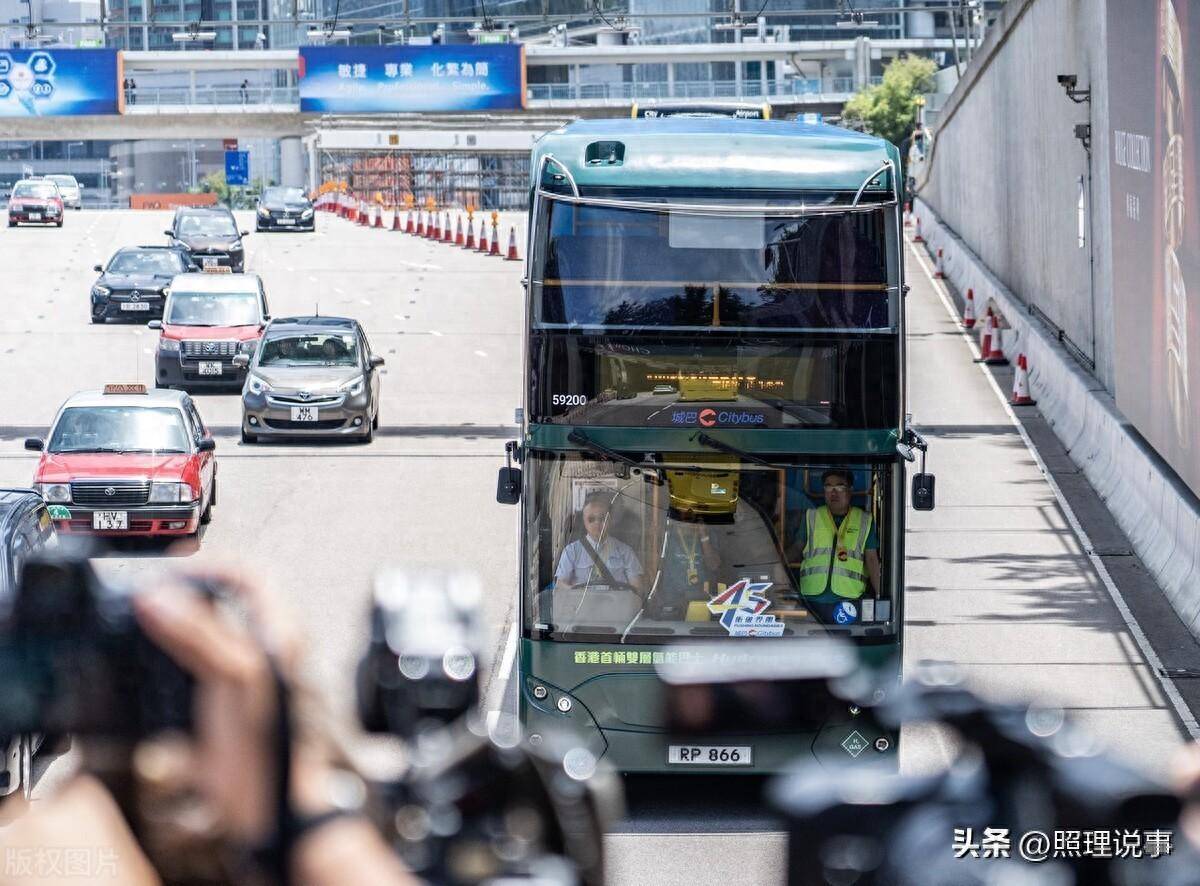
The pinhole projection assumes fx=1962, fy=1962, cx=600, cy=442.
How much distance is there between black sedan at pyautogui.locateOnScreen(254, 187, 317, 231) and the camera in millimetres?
70375

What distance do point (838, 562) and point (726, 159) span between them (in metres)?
2.59

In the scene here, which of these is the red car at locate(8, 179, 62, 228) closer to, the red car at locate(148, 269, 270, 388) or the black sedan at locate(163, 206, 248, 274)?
the black sedan at locate(163, 206, 248, 274)

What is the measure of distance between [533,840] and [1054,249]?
27.0 metres

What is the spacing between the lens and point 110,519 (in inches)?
800

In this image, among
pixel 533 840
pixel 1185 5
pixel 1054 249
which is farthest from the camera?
pixel 1054 249

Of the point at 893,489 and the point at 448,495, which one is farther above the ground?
the point at 893,489

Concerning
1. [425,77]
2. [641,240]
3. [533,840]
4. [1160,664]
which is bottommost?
[1160,664]

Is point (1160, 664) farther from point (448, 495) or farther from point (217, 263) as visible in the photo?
point (217, 263)

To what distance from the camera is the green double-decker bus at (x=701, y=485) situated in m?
11.3

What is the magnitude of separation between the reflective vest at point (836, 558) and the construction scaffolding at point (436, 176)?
10399cm

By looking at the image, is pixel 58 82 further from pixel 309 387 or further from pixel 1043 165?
pixel 1043 165

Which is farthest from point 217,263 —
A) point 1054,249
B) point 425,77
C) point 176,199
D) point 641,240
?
point 176,199

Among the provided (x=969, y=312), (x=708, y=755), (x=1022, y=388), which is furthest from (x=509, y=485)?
(x=969, y=312)

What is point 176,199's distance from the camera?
169 m
